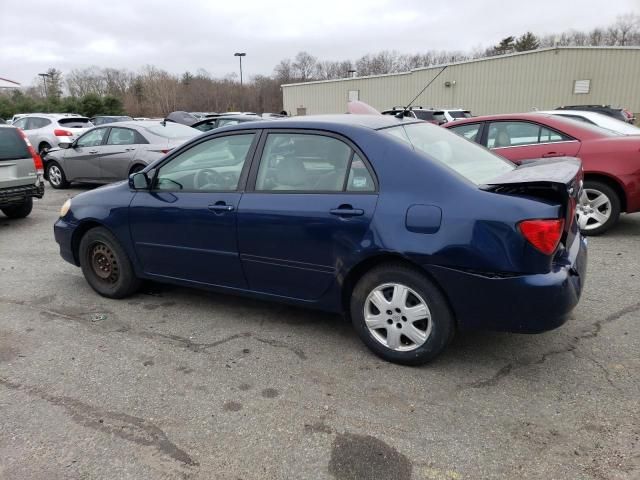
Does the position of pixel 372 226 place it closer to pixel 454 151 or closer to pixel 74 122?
pixel 454 151

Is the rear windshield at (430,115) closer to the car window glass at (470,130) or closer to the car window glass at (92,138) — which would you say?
the car window glass at (92,138)

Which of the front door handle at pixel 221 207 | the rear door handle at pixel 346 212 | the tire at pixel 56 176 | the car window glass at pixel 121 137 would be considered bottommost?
the tire at pixel 56 176

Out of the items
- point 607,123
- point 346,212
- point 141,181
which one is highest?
point 607,123

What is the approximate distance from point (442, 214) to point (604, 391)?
1.37 meters

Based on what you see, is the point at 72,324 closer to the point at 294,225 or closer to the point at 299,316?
the point at 299,316

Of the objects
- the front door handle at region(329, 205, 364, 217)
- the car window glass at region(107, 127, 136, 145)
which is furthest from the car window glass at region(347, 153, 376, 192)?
the car window glass at region(107, 127, 136, 145)

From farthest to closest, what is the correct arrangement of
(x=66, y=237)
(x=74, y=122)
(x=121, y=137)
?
(x=74, y=122)
(x=121, y=137)
(x=66, y=237)

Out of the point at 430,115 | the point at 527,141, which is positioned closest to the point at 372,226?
the point at 527,141

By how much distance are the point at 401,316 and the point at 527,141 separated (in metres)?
4.50

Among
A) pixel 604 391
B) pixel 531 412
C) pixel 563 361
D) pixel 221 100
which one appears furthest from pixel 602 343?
pixel 221 100

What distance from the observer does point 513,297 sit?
282 centimetres

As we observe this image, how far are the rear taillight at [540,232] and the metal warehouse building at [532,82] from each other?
28246 millimetres

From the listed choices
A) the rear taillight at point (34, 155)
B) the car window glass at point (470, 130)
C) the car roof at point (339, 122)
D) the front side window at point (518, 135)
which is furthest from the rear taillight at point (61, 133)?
the car roof at point (339, 122)

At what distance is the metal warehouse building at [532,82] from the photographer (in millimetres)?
26828
